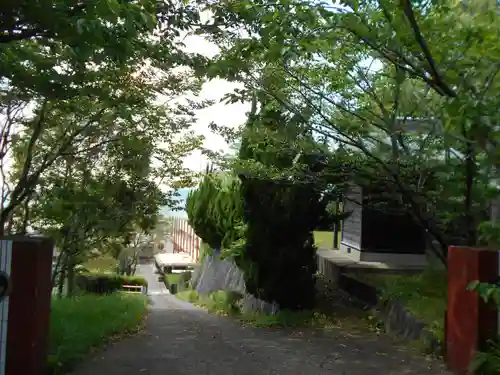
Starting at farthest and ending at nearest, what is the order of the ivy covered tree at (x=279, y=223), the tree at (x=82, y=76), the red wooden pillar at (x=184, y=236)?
the red wooden pillar at (x=184, y=236) < the ivy covered tree at (x=279, y=223) < the tree at (x=82, y=76)

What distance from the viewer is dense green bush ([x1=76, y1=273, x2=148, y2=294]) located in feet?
89.8

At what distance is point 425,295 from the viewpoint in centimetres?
887

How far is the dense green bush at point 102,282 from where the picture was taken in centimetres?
2738

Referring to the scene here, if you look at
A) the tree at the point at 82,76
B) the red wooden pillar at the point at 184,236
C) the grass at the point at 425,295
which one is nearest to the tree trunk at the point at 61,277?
the tree at the point at 82,76

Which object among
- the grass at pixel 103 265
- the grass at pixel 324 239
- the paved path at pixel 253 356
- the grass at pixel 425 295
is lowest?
the grass at pixel 103 265

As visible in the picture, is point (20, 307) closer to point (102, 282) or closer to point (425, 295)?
point (425, 295)

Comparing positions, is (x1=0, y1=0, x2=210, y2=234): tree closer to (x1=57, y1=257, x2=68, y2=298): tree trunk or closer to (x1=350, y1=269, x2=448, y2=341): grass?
(x1=57, y1=257, x2=68, y2=298): tree trunk

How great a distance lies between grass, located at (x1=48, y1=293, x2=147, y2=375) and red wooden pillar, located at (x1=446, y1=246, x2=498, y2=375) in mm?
4433

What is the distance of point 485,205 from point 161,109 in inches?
277

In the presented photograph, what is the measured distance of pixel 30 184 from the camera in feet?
31.8

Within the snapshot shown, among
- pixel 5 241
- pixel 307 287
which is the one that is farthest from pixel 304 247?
pixel 5 241

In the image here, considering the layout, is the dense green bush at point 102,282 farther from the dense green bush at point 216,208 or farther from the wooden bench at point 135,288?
the dense green bush at point 216,208

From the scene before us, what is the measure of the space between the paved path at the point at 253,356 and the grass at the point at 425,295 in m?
0.66

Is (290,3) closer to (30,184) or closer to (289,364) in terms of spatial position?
(289,364)
